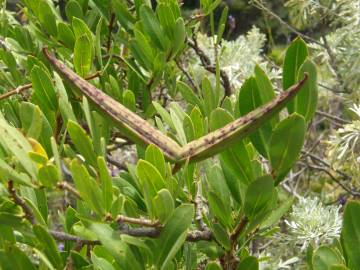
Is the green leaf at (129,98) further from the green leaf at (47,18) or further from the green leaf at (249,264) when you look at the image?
the green leaf at (249,264)

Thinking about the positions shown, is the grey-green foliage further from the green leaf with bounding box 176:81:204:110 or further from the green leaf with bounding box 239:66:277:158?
the green leaf with bounding box 176:81:204:110

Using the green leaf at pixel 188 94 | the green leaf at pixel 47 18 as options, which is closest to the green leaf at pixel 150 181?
the green leaf at pixel 188 94

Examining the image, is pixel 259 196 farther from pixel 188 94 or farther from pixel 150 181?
pixel 188 94

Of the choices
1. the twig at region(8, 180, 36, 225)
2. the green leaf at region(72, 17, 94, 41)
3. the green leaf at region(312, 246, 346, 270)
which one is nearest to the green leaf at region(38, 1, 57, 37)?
the green leaf at region(72, 17, 94, 41)

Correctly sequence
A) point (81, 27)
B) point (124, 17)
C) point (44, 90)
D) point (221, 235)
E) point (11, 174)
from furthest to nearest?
point (124, 17), point (81, 27), point (44, 90), point (221, 235), point (11, 174)

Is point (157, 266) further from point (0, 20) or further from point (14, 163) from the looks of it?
point (0, 20)

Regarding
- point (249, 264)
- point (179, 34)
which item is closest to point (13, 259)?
point (249, 264)
